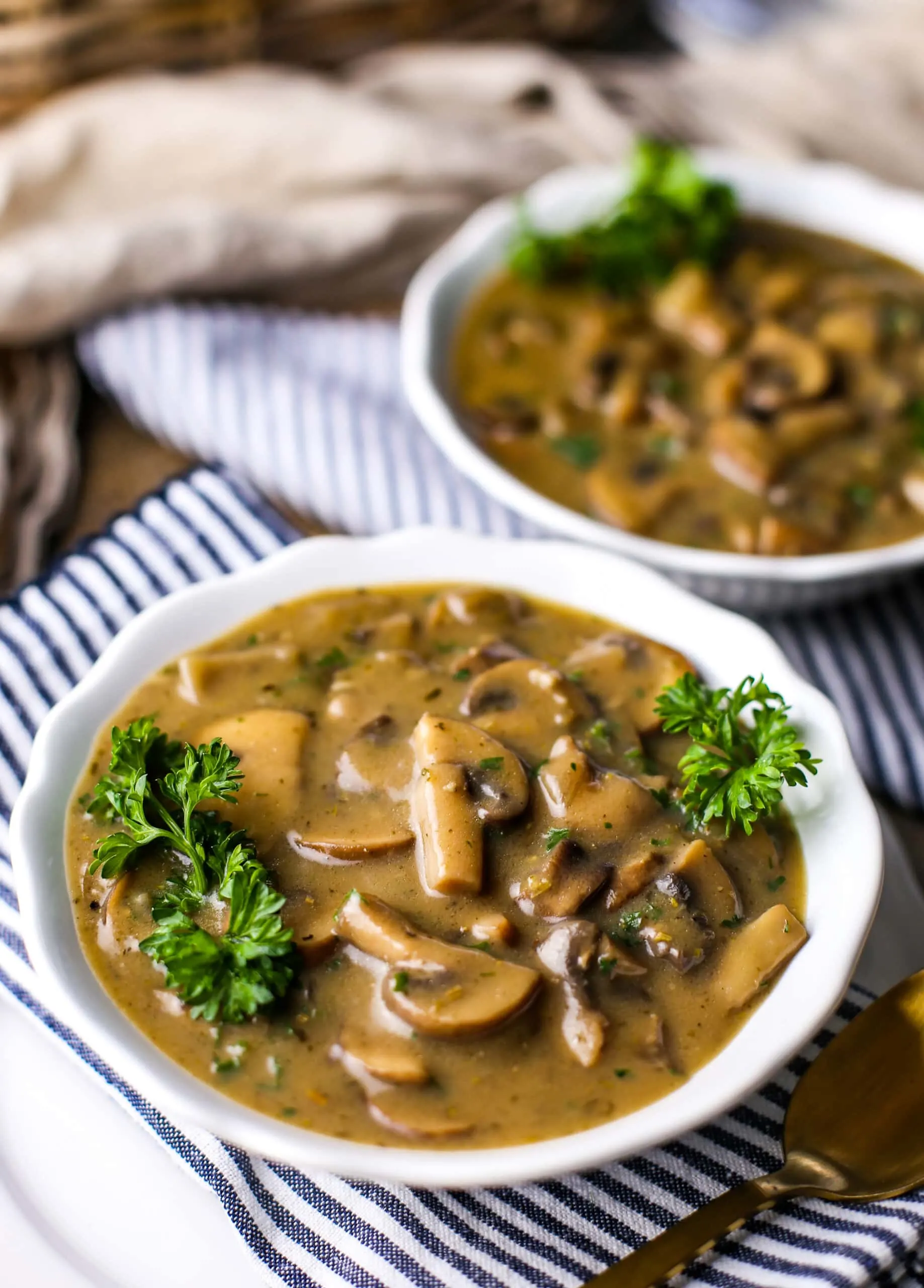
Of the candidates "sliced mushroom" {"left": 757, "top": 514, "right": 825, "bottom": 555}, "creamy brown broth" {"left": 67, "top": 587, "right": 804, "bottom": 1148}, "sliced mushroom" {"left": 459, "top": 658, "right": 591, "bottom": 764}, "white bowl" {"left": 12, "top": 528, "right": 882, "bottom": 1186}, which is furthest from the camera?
"sliced mushroom" {"left": 757, "top": 514, "right": 825, "bottom": 555}

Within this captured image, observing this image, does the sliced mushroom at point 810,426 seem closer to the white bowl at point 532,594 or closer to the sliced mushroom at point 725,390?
the sliced mushroom at point 725,390

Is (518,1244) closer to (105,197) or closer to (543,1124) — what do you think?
(543,1124)

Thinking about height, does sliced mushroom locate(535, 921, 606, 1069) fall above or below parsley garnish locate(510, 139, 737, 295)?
below

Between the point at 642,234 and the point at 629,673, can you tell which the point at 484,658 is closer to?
the point at 629,673

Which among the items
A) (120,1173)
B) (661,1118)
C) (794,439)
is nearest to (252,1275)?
(120,1173)

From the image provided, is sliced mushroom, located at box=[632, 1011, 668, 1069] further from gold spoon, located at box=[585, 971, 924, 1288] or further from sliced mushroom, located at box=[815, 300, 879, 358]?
sliced mushroom, located at box=[815, 300, 879, 358]

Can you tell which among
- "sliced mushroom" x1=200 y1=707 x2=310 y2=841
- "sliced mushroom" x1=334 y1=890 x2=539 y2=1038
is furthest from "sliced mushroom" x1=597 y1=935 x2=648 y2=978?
"sliced mushroom" x1=200 y1=707 x2=310 y2=841

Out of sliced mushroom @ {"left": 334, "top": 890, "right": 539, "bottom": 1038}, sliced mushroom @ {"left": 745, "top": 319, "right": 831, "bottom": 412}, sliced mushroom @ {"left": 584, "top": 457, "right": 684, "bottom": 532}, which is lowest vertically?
sliced mushroom @ {"left": 584, "top": 457, "right": 684, "bottom": 532}
